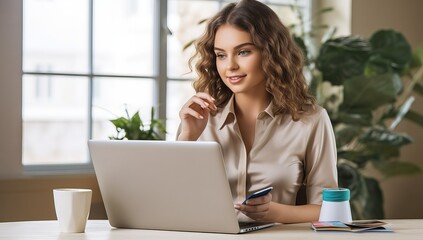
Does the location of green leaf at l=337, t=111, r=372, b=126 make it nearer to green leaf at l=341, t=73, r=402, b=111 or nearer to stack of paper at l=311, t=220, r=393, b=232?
green leaf at l=341, t=73, r=402, b=111

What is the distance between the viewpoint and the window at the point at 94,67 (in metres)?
4.32

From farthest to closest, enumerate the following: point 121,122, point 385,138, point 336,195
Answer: point 385,138 < point 121,122 < point 336,195

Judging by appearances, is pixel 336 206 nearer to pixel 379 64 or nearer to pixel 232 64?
pixel 232 64

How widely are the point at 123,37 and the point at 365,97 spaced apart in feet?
4.71

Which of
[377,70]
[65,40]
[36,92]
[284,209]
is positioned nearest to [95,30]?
[65,40]

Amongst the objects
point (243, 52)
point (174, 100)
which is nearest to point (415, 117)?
point (174, 100)

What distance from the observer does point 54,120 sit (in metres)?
4.41

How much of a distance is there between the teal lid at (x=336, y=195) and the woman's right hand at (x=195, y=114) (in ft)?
1.65

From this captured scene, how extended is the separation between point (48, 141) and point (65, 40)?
0.57 metres

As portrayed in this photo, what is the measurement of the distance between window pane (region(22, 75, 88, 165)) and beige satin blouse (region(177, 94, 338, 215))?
6.20 feet

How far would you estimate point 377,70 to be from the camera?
467 cm

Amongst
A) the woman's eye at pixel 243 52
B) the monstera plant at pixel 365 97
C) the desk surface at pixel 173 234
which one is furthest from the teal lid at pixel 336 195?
the monstera plant at pixel 365 97

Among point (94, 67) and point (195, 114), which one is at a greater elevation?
point (94, 67)

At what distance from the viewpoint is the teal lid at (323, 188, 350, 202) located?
2234mm
